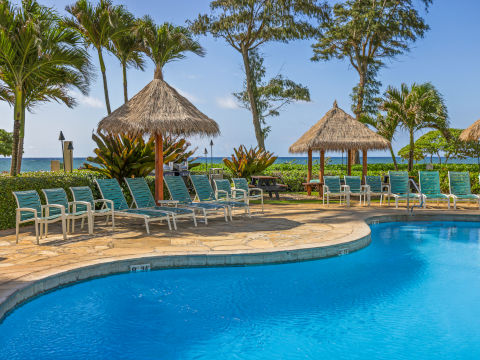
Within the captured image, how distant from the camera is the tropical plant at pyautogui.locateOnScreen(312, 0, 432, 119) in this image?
2370 centimetres

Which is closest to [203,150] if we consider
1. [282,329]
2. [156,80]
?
[156,80]

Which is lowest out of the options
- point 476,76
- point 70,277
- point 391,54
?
point 70,277

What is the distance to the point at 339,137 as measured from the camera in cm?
1405

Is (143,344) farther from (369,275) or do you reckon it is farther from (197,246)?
(369,275)

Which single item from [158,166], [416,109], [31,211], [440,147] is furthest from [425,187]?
[440,147]

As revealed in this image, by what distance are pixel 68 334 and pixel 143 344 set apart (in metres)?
0.73

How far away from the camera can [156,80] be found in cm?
930

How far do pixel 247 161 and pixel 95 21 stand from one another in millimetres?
7177

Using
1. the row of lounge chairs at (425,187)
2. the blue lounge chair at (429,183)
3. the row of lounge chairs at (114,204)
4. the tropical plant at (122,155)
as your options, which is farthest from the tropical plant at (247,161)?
the blue lounge chair at (429,183)

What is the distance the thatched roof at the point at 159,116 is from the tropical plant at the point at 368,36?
15849 mm

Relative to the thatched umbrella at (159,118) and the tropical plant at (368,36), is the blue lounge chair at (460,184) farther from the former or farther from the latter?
the tropical plant at (368,36)

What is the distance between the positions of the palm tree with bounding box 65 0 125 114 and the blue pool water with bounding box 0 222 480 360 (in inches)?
452

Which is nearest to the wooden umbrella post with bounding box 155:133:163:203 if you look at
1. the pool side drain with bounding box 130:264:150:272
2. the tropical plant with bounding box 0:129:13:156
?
the pool side drain with bounding box 130:264:150:272

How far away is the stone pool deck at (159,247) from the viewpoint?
4.59m
